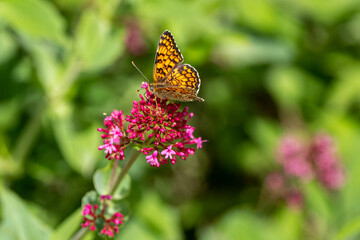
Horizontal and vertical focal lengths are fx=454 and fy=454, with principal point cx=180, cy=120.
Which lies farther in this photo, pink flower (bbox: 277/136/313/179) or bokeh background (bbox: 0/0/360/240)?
pink flower (bbox: 277/136/313/179)

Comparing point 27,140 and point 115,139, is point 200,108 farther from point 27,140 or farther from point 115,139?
point 115,139

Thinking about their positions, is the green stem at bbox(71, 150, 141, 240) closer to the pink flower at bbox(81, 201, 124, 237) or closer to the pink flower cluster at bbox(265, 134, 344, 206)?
the pink flower at bbox(81, 201, 124, 237)

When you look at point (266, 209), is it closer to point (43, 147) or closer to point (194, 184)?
point (194, 184)

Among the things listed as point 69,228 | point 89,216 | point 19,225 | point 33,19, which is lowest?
point 19,225

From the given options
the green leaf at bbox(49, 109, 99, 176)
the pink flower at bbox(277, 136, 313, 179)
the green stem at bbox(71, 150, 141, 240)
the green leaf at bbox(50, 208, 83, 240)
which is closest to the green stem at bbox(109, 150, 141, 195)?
the green stem at bbox(71, 150, 141, 240)

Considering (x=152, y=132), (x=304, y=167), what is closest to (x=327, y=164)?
(x=304, y=167)

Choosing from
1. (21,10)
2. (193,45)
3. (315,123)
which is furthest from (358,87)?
(21,10)

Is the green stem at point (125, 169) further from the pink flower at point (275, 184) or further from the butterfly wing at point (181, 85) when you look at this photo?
the pink flower at point (275, 184)
